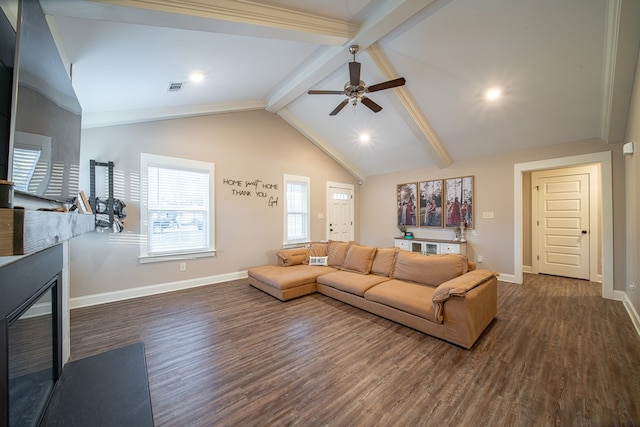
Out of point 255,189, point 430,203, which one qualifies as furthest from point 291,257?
point 430,203

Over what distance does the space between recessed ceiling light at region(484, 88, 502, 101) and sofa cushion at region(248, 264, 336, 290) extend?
3.62 m

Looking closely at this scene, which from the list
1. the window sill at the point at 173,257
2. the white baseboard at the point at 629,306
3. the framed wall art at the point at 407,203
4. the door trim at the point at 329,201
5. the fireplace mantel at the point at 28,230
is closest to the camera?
the fireplace mantel at the point at 28,230

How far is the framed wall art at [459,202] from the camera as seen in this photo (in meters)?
5.09

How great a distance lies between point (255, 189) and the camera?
4.97 metres

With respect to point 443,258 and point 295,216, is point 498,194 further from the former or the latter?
point 295,216

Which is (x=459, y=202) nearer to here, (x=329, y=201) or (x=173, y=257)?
(x=329, y=201)

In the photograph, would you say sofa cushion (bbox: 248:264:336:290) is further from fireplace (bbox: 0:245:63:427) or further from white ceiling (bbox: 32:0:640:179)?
white ceiling (bbox: 32:0:640:179)

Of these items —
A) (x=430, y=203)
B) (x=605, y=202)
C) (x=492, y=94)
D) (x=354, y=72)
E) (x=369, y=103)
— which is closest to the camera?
(x=354, y=72)

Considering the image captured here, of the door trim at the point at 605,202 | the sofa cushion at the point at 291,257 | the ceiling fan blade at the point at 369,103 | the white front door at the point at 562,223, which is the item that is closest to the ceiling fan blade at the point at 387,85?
the ceiling fan blade at the point at 369,103

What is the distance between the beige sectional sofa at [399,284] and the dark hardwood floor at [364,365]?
17 cm

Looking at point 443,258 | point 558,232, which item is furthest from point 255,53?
point 558,232

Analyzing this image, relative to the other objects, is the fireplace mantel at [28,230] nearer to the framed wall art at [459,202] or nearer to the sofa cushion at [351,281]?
the sofa cushion at [351,281]

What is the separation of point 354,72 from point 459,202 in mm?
3961

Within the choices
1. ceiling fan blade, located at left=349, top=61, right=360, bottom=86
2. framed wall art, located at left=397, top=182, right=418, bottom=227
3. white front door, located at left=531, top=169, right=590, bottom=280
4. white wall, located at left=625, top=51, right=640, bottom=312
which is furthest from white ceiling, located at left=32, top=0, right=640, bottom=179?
framed wall art, located at left=397, top=182, right=418, bottom=227
